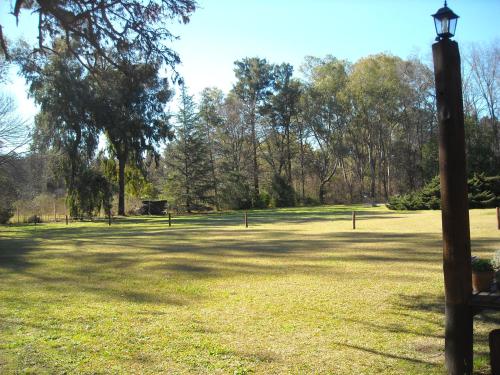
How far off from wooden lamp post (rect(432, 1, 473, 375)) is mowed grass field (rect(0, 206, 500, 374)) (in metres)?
0.44

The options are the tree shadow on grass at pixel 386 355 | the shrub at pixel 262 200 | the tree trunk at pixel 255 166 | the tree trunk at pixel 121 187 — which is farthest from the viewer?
the tree trunk at pixel 255 166

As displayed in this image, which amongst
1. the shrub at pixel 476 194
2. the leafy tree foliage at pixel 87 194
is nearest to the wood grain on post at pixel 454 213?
the shrub at pixel 476 194

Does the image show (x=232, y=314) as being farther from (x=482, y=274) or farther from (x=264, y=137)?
(x=264, y=137)

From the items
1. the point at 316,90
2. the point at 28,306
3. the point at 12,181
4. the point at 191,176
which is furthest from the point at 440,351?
the point at 316,90

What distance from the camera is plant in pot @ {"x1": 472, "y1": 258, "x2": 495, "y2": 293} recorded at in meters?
5.58

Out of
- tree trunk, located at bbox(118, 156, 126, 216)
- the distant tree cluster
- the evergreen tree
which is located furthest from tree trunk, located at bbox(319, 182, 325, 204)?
tree trunk, located at bbox(118, 156, 126, 216)

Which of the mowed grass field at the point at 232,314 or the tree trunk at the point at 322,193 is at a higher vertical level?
the tree trunk at the point at 322,193

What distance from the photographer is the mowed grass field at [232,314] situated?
462 cm

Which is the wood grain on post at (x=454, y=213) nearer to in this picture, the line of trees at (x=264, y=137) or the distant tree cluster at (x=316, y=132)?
the line of trees at (x=264, y=137)

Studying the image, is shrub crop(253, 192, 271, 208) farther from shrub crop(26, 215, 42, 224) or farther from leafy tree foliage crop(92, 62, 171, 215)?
shrub crop(26, 215, 42, 224)

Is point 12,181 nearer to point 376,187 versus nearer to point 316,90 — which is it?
point 316,90

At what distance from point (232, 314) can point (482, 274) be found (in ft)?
11.0

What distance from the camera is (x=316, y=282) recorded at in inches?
338

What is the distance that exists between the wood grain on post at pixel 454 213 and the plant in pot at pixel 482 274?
5.45 feet
